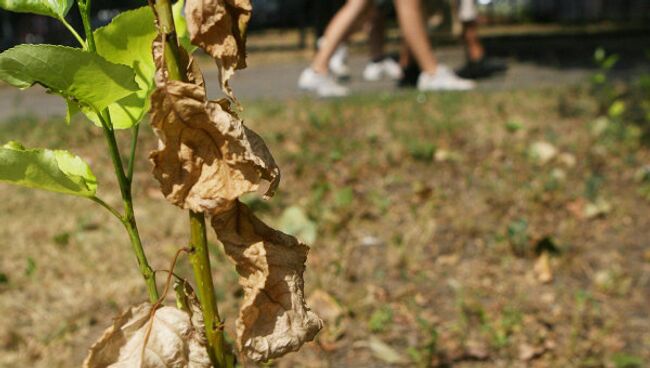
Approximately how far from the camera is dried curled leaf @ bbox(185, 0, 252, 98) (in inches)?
34.0

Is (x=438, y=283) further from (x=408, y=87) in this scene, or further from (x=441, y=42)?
(x=441, y=42)

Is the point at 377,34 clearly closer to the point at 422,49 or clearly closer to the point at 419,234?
the point at 422,49

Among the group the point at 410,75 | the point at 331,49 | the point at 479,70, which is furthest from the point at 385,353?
the point at 479,70

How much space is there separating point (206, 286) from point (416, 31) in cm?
482

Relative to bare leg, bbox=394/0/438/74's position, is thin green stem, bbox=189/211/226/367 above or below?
above

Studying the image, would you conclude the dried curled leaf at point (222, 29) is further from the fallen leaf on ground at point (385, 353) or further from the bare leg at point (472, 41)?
the bare leg at point (472, 41)

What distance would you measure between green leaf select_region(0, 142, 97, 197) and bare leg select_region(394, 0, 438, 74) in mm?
4729

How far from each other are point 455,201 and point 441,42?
961 cm

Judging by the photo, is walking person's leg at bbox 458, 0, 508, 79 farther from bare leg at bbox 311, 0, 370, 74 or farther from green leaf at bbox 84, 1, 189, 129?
green leaf at bbox 84, 1, 189, 129

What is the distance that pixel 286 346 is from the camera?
35.5 inches

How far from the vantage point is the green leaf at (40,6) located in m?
0.88

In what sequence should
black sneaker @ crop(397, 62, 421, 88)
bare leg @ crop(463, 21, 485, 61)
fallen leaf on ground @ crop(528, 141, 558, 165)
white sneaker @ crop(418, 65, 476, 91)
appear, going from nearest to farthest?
fallen leaf on ground @ crop(528, 141, 558, 165), white sneaker @ crop(418, 65, 476, 91), black sneaker @ crop(397, 62, 421, 88), bare leg @ crop(463, 21, 485, 61)

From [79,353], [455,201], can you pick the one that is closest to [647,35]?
[455,201]

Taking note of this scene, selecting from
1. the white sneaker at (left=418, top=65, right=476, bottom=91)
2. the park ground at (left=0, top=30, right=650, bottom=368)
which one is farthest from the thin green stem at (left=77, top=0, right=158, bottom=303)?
the white sneaker at (left=418, top=65, right=476, bottom=91)
